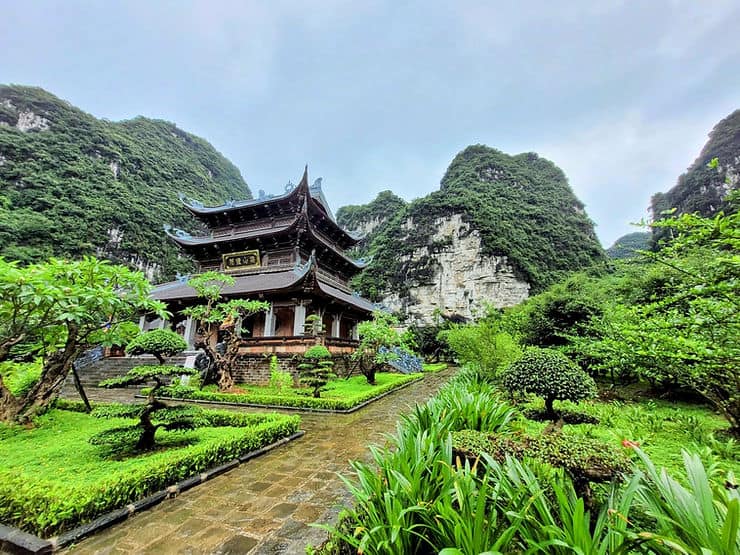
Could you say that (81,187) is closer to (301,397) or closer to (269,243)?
(269,243)

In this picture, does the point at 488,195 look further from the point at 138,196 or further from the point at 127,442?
the point at 127,442

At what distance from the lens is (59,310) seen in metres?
4.67

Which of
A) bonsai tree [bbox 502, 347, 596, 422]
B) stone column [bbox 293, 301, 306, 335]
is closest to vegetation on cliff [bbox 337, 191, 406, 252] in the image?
stone column [bbox 293, 301, 306, 335]

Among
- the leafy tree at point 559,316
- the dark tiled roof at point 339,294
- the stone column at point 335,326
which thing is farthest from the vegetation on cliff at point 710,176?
the stone column at point 335,326

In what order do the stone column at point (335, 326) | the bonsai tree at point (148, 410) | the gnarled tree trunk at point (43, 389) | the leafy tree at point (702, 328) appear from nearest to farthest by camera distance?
the leafy tree at point (702, 328) → the bonsai tree at point (148, 410) → the gnarled tree trunk at point (43, 389) → the stone column at point (335, 326)

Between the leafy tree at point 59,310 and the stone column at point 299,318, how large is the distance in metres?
7.97

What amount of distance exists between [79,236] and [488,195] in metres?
55.3

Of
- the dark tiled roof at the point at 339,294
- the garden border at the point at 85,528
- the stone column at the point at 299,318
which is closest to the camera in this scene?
the garden border at the point at 85,528

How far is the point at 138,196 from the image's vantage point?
45656mm

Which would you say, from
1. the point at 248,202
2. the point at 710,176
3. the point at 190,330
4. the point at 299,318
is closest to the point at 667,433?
the point at 299,318

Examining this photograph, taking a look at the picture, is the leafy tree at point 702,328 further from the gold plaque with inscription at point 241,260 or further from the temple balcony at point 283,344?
the gold plaque with inscription at point 241,260

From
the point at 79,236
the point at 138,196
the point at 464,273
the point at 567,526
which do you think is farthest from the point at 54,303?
the point at 138,196

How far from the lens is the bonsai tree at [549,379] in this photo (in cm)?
438

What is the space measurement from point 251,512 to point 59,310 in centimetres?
405
